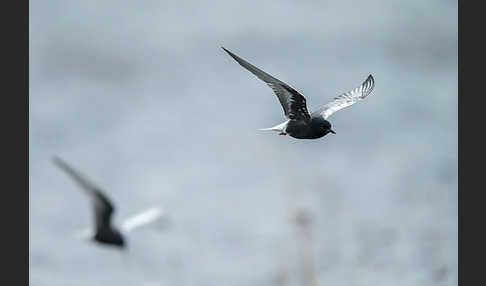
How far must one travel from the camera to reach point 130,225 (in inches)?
199

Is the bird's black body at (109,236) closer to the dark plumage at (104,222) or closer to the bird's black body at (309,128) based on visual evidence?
the dark plumage at (104,222)

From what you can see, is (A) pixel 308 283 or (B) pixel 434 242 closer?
(A) pixel 308 283

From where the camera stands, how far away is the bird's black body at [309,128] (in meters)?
4.88

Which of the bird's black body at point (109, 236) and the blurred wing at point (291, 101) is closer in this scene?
the bird's black body at point (109, 236)

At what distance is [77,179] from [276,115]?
7.53 meters

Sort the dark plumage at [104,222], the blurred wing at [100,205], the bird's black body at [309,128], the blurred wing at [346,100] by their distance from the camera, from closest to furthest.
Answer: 1. the blurred wing at [100,205]
2. the dark plumage at [104,222]
3. the bird's black body at [309,128]
4. the blurred wing at [346,100]

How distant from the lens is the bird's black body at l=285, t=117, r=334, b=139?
192 inches

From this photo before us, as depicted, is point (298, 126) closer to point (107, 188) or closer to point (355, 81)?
point (107, 188)

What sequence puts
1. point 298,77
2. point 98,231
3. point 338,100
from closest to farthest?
point 98,231
point 338,100
point 298,77

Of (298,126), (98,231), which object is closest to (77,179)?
A: (98,231)

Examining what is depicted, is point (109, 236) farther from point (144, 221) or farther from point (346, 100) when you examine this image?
point (346, 100)

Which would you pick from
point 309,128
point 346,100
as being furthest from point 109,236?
point 346,100

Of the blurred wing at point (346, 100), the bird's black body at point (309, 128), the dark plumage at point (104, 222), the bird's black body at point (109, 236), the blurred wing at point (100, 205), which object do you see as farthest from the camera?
the blurred wing at point (346, 100)

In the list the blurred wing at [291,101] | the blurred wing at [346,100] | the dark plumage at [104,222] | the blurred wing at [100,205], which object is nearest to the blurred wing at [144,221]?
the dark plumage at [104,222]
